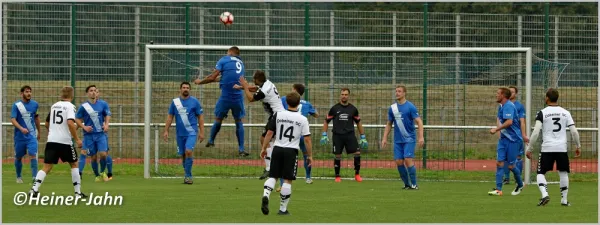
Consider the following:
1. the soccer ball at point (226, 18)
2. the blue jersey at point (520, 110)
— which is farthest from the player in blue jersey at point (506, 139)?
the soccer ball at point (226, 18)

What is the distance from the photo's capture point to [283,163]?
15188mm

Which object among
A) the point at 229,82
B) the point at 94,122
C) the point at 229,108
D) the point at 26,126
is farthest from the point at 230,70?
the point at 26,126

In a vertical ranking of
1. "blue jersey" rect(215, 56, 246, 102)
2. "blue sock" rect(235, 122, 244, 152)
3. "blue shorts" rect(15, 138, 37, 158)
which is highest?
"blue jersey" rect(215, 56, 246, 102)

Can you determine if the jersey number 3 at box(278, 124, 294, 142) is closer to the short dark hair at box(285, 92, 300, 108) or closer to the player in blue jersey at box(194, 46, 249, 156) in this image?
the short dark hair at box(285, 92, 300, 108)

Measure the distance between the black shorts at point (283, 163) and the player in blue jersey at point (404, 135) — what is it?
567 centimetres

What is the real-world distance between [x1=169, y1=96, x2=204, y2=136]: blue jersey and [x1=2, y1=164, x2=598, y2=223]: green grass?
3.44ft

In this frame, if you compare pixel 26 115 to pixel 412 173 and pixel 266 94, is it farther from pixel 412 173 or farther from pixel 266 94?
pixel 412 173

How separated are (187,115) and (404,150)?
172 inches

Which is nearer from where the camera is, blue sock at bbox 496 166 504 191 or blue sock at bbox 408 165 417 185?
blue sock at bbox 496 166 504 191

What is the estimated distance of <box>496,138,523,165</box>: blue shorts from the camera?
19344 mm

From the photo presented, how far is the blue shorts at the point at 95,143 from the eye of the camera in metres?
22.0

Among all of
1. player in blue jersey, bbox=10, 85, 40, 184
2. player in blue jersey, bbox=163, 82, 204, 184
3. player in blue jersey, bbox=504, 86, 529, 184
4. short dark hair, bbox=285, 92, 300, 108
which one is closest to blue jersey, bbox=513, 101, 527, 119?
player in blue jersey, bbox=504, 86, 529, 184

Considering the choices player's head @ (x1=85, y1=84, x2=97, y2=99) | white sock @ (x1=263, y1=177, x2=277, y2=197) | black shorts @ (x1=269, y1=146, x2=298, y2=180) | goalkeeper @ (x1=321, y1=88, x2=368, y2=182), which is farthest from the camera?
goalkeeper @ (x1=321, y1=88, x2=368, y2=182)

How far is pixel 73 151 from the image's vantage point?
55.5 feet
